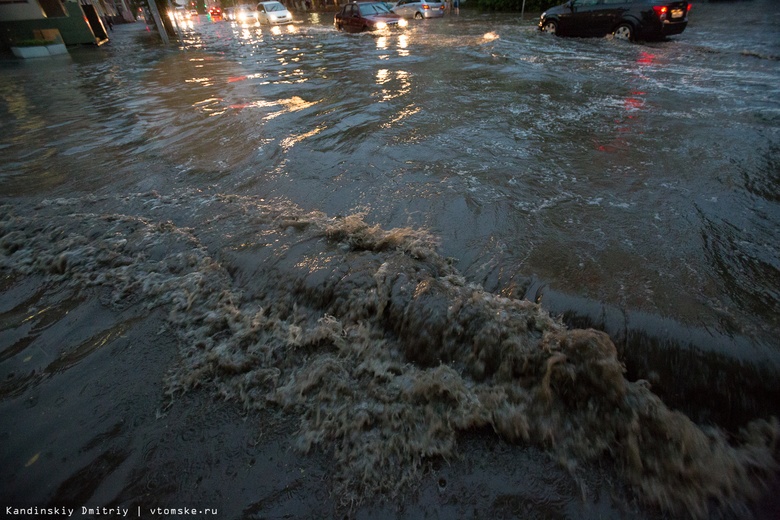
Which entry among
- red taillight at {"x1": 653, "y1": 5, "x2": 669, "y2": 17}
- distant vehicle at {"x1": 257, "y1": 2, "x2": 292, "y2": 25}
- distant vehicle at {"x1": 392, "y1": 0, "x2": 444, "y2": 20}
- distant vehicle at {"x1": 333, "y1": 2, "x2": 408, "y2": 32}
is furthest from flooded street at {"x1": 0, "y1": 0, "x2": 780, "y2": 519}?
distant vehicle at {"x1": 257, "y1": 2, "x2": 292, "y2": 25}

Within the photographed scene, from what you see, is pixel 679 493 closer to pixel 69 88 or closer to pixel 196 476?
pixel 196 476

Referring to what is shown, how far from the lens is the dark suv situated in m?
10.3

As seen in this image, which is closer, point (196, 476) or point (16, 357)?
point (196, 476)

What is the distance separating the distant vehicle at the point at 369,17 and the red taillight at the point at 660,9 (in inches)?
461

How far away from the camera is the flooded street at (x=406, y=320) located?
1.84 metres

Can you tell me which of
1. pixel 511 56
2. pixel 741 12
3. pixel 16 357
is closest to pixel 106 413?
pixel 16 357

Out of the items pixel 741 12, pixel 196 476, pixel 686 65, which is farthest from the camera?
pixel 741 12

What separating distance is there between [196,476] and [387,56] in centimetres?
1331

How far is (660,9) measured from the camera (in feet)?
33.7

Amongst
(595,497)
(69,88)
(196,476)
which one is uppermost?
(69,88)

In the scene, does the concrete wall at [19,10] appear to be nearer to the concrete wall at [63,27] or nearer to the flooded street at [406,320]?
the concrete wall at [63,27]

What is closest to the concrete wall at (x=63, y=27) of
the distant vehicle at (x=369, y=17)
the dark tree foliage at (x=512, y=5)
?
the distant vehicle at (x=369, y=17)

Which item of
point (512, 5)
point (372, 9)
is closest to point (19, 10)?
point (372, 9)

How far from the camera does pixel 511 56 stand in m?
10.7
